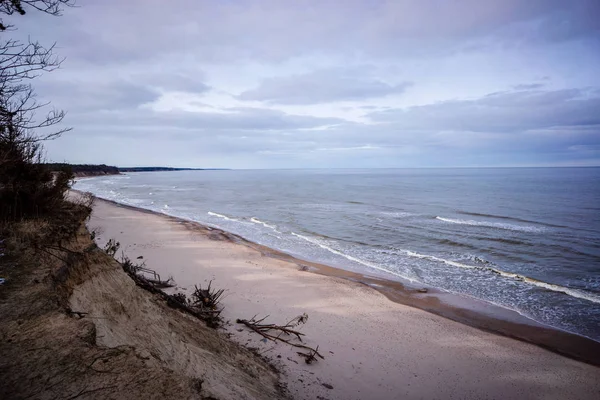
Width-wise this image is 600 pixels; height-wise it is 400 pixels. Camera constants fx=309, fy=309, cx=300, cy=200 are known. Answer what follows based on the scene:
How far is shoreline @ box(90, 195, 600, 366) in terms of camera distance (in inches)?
304

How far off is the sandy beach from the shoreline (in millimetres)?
181

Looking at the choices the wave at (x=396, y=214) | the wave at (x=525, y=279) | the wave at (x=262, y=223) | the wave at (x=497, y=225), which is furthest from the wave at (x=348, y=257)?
the wave at (x=497, y=225)

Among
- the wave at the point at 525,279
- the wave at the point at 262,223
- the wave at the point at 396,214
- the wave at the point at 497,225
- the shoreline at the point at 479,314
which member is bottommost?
the shoreline at the point at 479,314

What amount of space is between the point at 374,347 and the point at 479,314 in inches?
182

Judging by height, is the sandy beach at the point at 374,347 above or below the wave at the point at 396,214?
below

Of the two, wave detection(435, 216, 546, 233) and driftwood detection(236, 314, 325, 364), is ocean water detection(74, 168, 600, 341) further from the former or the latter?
driftwood detection(236, 314, 325, 364)

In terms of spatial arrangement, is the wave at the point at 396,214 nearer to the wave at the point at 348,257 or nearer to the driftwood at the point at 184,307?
the wave at the point at 348,257

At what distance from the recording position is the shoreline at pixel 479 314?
773 cm

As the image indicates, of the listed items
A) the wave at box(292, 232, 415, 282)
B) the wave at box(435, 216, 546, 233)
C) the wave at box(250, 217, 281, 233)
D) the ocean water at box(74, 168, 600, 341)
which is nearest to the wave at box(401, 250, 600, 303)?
the ocean water at box(74, 168, 600, 341)

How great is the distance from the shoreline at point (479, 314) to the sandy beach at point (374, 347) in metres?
0.18

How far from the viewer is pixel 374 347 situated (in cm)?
689

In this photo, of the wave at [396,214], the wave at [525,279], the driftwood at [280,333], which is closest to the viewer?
the driftwood at [280,333]

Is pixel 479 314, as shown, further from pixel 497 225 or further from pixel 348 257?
pixel 497 225

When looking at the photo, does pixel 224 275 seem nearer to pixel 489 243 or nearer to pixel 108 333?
pixel 108 333
